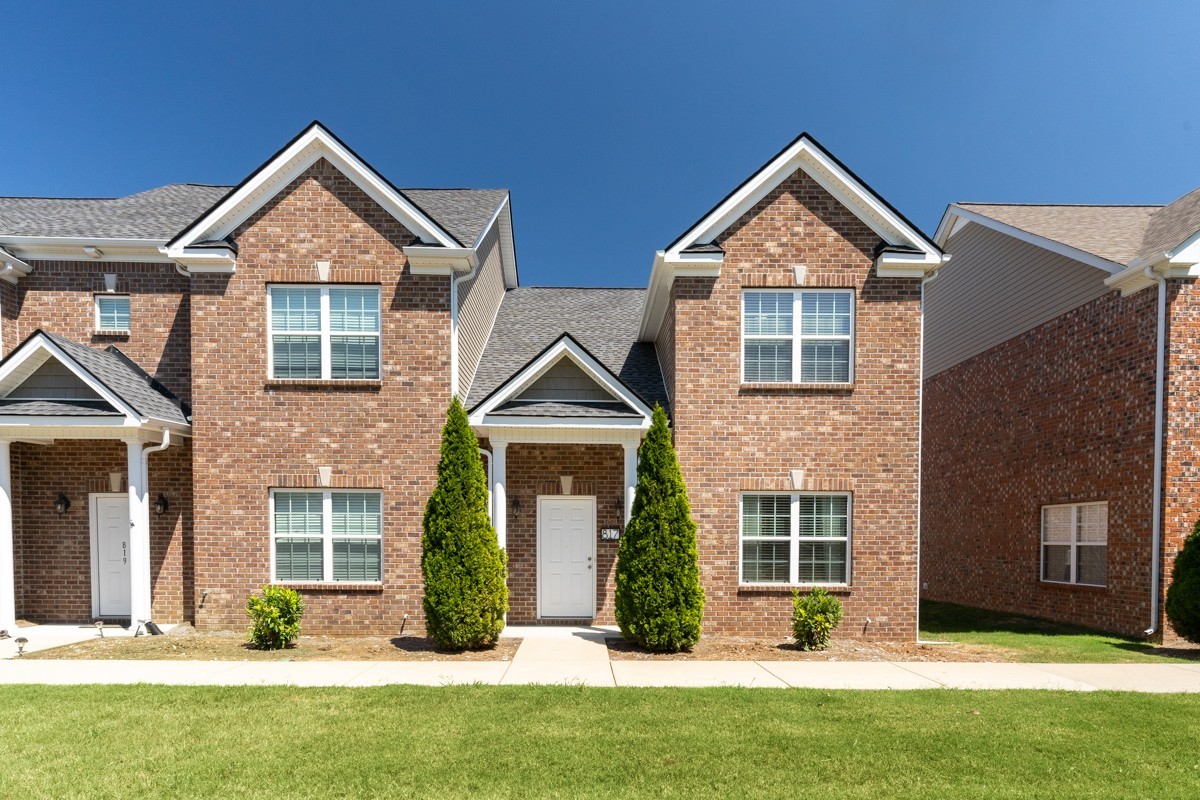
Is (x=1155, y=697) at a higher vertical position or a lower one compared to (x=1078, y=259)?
lower

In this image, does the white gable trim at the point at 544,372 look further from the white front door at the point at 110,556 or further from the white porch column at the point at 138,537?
the white front door at the point at 110,556

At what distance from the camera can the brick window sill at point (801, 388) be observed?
1180 centimetres

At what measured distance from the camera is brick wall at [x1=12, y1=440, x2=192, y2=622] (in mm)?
12430

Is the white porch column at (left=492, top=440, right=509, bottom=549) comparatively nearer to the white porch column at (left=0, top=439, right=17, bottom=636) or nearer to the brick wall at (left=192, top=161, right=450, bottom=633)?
the brick wall at (left=192, top=161, right=450, bottom=633)

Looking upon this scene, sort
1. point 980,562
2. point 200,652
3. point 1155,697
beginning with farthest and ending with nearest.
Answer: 1. point 980,562
2. point 200,652
3. point 1155,697

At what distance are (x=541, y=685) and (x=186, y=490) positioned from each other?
8.32 metres

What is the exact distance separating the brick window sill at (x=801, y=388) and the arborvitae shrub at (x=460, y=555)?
15.8 feet

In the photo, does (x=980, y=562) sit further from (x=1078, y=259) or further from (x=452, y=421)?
(x=452, y=421)

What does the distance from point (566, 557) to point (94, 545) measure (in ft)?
28.6

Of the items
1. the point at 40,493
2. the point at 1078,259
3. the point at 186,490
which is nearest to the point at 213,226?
the point at 186,490

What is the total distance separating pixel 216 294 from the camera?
38.4 feet

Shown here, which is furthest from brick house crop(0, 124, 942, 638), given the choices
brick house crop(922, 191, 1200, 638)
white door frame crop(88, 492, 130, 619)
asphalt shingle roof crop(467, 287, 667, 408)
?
brick house crop(922, 191, 1200, 638)

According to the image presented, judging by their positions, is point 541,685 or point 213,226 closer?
point 541,685

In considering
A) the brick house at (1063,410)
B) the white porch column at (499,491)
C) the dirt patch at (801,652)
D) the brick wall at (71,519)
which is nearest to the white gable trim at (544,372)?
the white porch column at (499,491)
